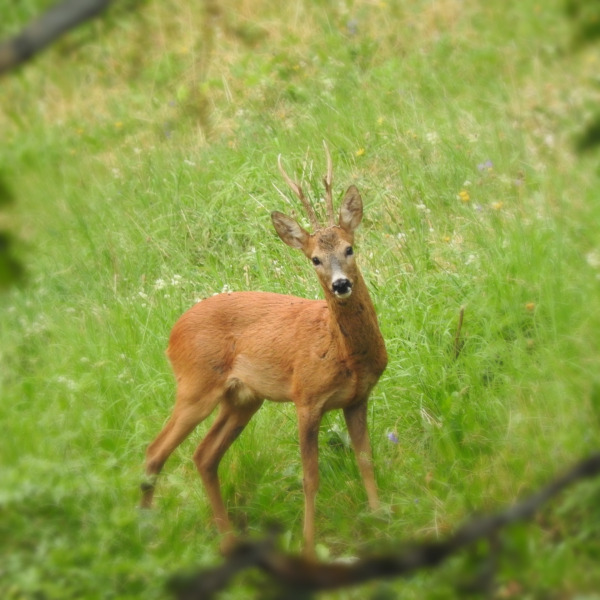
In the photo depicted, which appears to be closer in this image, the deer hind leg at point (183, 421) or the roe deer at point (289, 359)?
the roe deer at point (289, 359)

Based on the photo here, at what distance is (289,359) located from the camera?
546cm

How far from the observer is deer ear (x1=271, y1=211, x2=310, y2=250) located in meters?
5.61

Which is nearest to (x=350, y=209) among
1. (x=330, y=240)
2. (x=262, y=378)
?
(x=330, y=240)

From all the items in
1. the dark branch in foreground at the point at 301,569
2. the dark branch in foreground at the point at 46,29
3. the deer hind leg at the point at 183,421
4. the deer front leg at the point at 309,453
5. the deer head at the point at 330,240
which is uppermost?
the dark branch in foreground at the point at 46,29

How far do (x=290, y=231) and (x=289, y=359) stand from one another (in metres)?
0.70

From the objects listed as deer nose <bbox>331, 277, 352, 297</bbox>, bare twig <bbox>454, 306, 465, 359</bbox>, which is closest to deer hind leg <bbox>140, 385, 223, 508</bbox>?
deer nose <bbox>331, 277, 352, 297</bbox>

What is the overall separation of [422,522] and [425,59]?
562cm

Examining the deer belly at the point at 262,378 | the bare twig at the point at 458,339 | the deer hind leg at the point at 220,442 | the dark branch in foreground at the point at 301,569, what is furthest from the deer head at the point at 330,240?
the dark branch in foreground at the point at 301,569

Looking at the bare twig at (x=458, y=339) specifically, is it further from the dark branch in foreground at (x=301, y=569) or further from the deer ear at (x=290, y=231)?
the dark branch in foreground at (x=301, y=569)

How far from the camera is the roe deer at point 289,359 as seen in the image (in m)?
5.19

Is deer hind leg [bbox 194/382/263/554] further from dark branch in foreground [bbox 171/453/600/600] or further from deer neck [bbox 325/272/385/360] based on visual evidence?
dark branch in foreground [bbox 171/453/600/600]

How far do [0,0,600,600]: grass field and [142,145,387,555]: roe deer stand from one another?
6.2 inches

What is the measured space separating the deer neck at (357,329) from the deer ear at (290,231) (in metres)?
0.51

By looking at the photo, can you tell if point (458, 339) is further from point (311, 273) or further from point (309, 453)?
point (311, 273)
